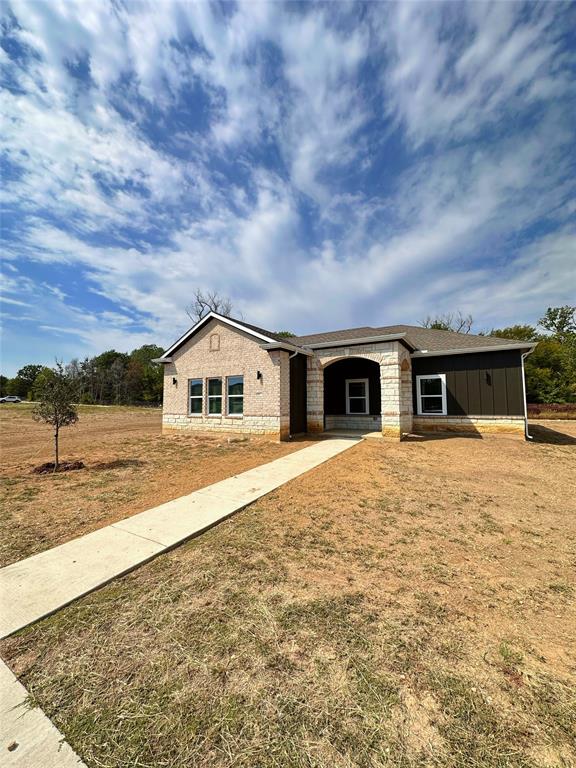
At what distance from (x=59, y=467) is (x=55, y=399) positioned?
183cm

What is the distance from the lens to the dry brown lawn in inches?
64.9

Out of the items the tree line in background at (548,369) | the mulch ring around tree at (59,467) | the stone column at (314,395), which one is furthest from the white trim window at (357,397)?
the tree line in background at (548,369)

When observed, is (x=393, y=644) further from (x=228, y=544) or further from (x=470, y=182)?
(x=470, y=182)

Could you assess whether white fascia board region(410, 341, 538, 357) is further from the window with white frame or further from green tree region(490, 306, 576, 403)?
green tree region(490, 306, 576, 403)

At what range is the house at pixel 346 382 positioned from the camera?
483 inches

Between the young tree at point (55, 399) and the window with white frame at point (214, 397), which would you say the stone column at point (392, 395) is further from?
the young tree at point (55, 399)

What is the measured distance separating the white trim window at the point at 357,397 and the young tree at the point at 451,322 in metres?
29.6

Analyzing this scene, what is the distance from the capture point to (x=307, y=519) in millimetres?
4691

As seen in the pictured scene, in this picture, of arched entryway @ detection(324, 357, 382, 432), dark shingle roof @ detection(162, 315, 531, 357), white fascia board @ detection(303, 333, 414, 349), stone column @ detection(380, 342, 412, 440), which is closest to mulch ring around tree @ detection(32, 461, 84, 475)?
dark shingle roof @ detection(162, 315, 531, 357)

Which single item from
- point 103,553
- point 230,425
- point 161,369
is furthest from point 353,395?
point 161,369

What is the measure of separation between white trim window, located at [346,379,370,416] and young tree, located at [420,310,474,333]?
29572 millimetres

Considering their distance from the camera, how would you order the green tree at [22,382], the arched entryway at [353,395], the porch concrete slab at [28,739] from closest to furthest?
the porch concrete slab at [28,739], the arched entryway at [353,395], the green tree at [22,382]

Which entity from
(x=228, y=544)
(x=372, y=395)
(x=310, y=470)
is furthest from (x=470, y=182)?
(x=228, y=544)

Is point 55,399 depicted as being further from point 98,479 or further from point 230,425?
point 230,425
